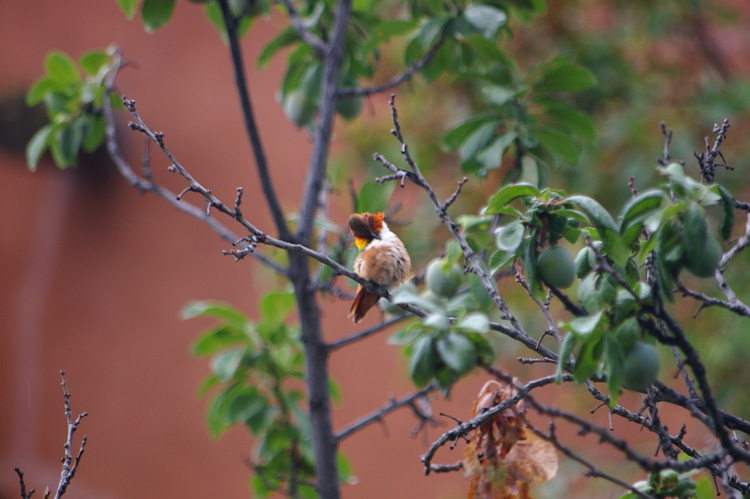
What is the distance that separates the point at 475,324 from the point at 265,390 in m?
1.02

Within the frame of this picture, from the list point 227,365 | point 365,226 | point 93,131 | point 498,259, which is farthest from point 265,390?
point 498,259

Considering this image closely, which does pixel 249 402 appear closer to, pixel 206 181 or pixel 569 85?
pixel 569 85

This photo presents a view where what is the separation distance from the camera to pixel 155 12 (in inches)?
53.7

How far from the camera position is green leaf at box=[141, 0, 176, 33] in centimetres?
135

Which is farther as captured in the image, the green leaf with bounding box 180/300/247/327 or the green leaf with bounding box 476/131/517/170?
the green leaf with bounding box 180/300/247/327

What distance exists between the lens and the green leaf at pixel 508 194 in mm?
746

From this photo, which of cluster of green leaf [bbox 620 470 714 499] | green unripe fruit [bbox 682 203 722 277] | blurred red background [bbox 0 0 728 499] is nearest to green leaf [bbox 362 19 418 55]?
green unripe fruit [bbox 682 203 722 277]

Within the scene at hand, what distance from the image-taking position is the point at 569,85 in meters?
1.25

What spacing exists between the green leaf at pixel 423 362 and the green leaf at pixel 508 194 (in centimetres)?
20

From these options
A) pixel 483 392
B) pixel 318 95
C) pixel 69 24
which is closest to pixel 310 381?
pixel 483 392

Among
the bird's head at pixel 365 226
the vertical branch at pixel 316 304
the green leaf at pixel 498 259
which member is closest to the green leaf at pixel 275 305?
the vertical branch at pixel 316 304

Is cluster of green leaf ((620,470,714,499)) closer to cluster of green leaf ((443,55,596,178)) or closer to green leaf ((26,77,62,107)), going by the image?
cluster of green leaf ((443,55,596,178))

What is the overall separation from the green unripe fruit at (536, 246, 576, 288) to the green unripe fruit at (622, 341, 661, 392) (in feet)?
0.39

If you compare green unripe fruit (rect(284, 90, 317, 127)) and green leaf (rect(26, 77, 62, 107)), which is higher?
green unripe fruit (rect(284, 90, 317, 127))
